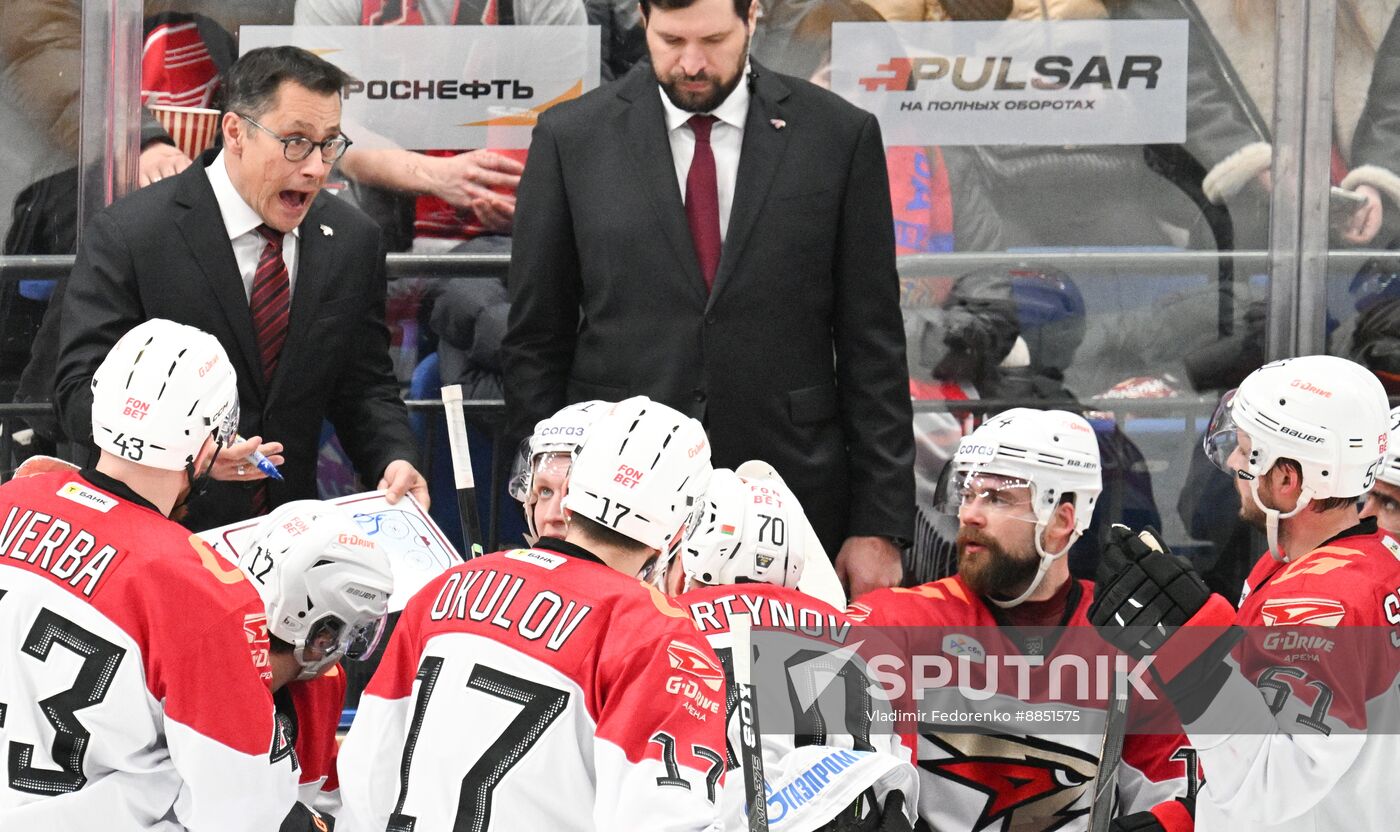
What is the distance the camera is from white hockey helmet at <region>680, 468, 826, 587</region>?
372 centimetres

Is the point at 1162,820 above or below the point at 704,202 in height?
below

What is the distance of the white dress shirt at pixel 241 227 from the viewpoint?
4.44 meters

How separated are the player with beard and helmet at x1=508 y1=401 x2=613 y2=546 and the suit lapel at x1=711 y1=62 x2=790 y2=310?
623mm

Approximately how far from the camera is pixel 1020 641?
13.5 ft

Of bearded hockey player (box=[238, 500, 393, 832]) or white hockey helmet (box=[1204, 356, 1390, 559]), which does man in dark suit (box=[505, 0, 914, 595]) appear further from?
white hockey helmet (box=[1204, 356, 1390, 559])

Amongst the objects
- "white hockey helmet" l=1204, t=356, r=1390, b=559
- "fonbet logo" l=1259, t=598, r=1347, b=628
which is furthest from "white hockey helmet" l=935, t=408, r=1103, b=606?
"fonbet logo" l=1259, t=598, r=1347, b=628

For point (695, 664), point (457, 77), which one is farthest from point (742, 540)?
point (457, 77)

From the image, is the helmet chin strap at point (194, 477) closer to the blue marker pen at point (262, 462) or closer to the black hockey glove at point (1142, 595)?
the blue marker pen at point (262, 462)

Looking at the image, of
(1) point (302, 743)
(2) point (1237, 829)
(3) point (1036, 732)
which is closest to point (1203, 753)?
(2) point (1237, 829)

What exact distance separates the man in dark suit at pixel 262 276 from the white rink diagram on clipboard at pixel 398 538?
0.07m

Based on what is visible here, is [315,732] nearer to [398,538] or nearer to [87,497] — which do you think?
[398,538]

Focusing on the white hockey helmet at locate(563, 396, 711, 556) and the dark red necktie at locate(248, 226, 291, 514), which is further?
the dark red necktie at locate(248, 226, 291, 514)

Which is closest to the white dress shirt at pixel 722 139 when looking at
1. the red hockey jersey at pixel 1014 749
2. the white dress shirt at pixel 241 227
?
the white dress shirt at pixel 241 227

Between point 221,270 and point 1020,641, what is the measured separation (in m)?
2.09
